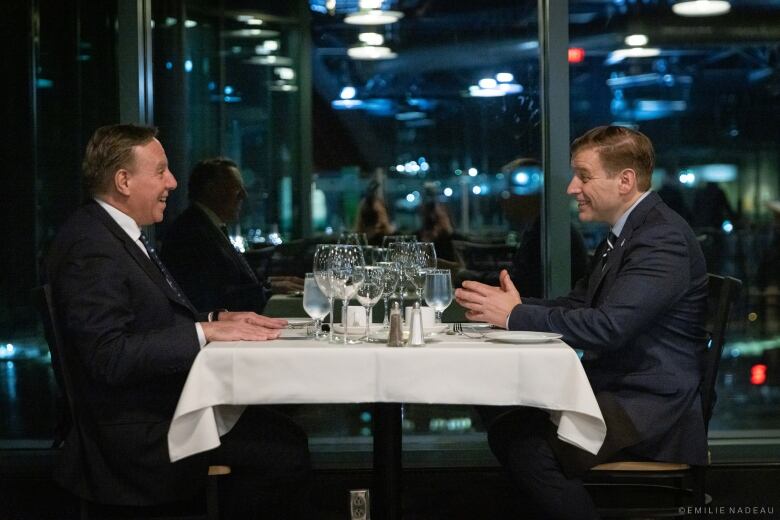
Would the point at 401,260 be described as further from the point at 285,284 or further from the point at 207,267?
the point at 207,267

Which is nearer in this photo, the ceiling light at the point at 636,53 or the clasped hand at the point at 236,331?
the clasped hand at the point at 236,331

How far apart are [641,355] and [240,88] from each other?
2.53 meters

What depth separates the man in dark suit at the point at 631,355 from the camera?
285 centimetres

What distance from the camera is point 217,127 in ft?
15.6

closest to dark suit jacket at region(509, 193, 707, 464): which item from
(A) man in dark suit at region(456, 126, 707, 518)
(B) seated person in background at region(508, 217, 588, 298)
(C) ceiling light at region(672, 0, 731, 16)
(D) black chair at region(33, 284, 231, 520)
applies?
(A) man in dark suit at region(456, 126, 707, 518)

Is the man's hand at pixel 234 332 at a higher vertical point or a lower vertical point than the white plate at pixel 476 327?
higher

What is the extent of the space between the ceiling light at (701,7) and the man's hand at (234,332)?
10.2 feet

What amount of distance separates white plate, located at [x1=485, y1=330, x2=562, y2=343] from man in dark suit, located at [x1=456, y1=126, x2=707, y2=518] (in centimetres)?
9

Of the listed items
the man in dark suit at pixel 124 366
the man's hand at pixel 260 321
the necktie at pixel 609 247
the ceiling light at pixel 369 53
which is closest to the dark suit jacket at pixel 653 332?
the necktie at pixel 609 247

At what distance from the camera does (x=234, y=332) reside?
2.86 metres

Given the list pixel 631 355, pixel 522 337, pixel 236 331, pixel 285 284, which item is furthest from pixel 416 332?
pixel 285 284

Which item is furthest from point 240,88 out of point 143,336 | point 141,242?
point 143,336

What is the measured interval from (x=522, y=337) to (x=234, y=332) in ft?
2.61

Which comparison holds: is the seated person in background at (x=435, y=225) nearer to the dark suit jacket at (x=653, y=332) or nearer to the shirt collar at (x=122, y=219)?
the dark suit jacket at (x=653, y=332)
